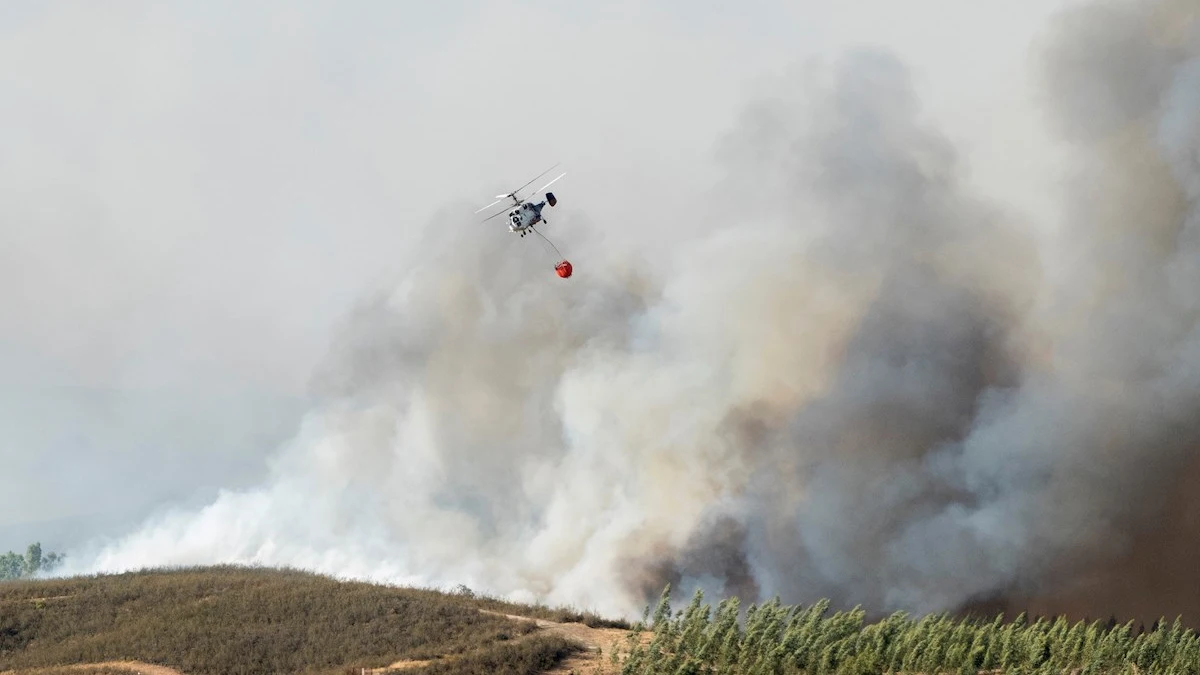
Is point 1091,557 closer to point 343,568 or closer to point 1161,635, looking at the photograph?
point 1161,635

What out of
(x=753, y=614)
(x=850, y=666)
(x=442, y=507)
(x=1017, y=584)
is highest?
(x=442, y=507)

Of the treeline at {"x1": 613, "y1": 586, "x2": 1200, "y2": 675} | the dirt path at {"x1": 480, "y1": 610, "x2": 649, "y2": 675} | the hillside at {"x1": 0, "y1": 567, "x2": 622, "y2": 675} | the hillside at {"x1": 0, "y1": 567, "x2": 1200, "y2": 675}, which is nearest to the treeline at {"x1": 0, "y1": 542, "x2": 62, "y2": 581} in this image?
the hillside at {"x1": 0, "y1": 567, "x2": 622, "y2": 675}

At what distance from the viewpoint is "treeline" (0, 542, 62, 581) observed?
5192 inches

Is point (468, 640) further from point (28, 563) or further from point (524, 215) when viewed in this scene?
point (28, 563)

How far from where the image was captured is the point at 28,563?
435ft

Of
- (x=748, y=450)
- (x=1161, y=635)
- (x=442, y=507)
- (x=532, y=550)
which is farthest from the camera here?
(x=442, y=507)

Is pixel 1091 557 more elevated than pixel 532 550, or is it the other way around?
pixel 532 550

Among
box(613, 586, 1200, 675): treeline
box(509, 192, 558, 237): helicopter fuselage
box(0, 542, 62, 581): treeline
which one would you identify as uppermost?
box(0, 542, 62, 581): treeline

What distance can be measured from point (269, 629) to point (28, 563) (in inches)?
4090

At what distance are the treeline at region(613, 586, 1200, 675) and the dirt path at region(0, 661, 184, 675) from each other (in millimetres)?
15908

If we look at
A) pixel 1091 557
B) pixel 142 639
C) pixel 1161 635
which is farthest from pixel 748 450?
pixel 142 639

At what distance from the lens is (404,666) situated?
38562 mm

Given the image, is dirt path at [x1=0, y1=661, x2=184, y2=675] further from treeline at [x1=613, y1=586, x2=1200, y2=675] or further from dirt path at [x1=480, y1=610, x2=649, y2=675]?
treeline at [x1=613, y1=586, x2=1200, y2=675]

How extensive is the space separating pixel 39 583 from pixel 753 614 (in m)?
35.9
